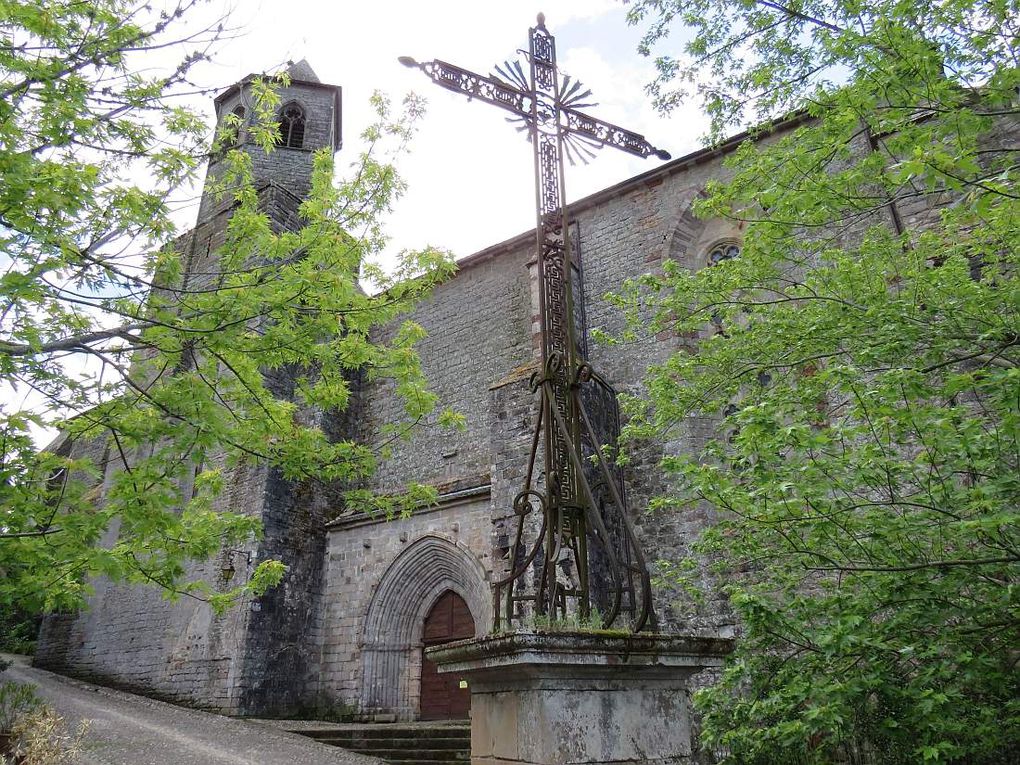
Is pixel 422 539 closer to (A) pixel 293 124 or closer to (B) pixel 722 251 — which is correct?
(B) pixel 722 251

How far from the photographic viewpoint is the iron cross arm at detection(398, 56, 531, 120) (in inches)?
166

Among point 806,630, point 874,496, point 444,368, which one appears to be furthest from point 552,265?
point 444,368

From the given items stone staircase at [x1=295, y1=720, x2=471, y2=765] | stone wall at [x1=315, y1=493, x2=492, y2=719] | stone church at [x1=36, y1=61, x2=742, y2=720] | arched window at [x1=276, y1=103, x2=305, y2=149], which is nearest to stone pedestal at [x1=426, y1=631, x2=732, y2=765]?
stone staircase at [x1=295, y1=720, x2=471, y2=765]

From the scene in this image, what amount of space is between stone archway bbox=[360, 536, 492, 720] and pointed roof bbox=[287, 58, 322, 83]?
11.9 metres

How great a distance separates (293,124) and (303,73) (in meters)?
1.85

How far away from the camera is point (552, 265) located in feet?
13.6

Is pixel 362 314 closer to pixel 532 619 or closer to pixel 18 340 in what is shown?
pixel 18 340

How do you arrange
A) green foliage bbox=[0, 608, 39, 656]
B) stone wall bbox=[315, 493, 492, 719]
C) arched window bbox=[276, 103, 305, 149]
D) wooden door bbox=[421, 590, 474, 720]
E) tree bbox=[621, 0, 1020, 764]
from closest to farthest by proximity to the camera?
tree bbox=[621, 0, 1020, 764], wooden door bbox=[421, 590, 474, 720], stone wall bbox=[315, 493, 492, 719], arched window bbox=[276, 103, 305, 149], green foliage bbox=[0, 608, 39, 656]

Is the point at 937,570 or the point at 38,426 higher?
the point at 38,426

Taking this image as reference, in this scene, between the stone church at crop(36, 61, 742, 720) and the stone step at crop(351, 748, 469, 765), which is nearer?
the stone step at crop(351, 748, 469, 765)

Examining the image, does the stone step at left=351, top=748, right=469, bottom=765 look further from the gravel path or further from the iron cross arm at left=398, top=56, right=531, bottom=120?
the iron cross arm at left=398, top=56, right=531, bottom=120

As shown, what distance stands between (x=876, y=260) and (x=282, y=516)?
9.59 m

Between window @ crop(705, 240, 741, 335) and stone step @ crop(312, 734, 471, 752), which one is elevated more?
window @ crop(705, 240, 741, 335)

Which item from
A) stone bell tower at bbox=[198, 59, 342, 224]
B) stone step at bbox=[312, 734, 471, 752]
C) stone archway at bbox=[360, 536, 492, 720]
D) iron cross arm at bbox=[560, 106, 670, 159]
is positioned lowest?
stone step at bbox=[312, 734, 471, 752]
